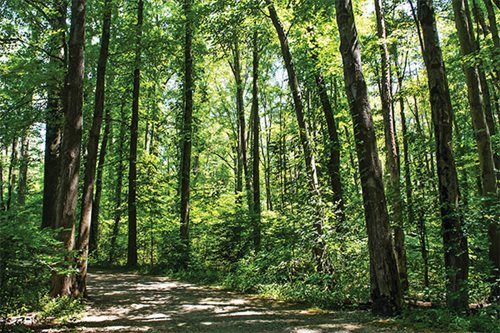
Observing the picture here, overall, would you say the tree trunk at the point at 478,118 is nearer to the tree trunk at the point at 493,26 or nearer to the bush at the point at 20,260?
the tree trunk at the point at 493,26

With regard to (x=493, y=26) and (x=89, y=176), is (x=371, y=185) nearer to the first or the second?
(x=89, y=176)

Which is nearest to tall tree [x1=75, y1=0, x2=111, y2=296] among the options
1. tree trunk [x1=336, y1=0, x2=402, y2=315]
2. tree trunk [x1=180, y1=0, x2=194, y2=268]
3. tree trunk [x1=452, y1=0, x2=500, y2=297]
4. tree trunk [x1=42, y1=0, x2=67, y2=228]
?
tree trunk [x1=42, y1=0, x2=67, y2=228]

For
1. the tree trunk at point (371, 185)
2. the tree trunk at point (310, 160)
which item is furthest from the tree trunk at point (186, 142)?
the tree trunk at point (371, 185)

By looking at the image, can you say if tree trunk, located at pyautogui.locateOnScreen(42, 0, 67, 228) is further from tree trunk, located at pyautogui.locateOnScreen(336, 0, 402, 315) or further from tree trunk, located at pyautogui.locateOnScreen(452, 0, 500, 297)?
tree trunk, located at pyautogui.locateOnScreen(452, 0, 500, 297)

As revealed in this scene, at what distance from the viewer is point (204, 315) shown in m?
7.80

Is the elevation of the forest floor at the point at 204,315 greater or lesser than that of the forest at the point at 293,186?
lesser

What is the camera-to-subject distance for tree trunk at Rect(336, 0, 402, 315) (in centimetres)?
674

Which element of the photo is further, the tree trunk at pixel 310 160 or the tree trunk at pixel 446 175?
the tree trunk at pixel 310 160

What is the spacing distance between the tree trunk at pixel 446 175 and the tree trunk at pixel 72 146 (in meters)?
7.71

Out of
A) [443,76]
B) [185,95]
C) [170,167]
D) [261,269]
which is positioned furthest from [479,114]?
[170,167]

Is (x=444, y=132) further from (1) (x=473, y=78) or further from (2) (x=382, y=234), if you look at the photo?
(1) (x=473, y=78)

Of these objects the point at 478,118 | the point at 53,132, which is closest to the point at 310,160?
the point at 478,118

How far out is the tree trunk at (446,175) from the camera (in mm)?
6855

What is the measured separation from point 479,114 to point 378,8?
465 centimetres
